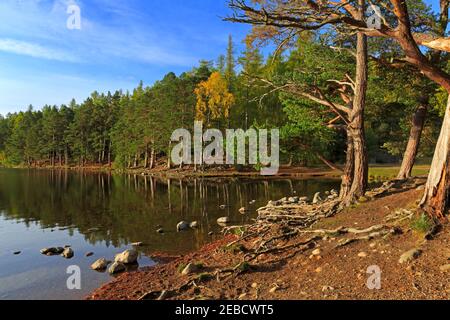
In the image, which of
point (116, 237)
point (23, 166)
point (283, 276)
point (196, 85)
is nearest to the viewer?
point (283, 276)

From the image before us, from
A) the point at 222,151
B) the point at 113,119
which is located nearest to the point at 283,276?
the point at 222,151

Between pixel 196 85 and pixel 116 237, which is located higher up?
pixel 196 85

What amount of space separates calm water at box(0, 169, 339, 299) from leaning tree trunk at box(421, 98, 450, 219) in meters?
8.46

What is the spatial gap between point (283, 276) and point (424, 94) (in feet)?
36.1

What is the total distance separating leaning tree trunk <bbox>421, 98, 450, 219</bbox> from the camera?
8219 millimetres

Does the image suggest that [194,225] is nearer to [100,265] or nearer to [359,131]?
[100,265]

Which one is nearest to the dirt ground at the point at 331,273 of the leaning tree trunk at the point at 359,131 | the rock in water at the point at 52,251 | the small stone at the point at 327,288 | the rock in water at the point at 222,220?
the small stone at the point at 327,288

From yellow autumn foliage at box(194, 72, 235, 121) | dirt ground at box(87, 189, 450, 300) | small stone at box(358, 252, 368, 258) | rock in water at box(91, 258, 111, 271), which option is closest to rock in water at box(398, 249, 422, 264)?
dirt ground at box(87, 189, 450, 300)

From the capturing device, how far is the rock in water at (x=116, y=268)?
36.9 feet

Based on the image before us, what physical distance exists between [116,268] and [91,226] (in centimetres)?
783

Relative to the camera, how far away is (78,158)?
83.6m

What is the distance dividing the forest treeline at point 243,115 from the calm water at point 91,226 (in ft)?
18.4

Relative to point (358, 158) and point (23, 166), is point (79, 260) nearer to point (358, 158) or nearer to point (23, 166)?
point (358, 158)
